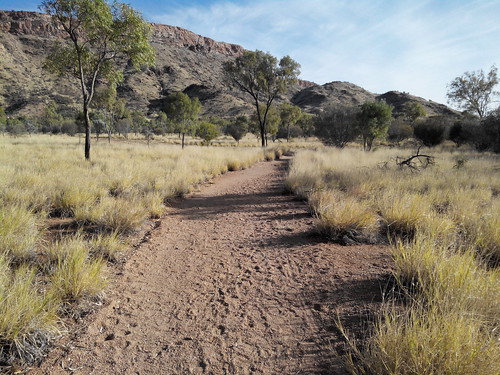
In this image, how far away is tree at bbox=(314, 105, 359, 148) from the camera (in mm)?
20953

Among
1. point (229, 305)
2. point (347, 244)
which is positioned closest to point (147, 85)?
point (347, 244)

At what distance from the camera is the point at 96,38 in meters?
11.5

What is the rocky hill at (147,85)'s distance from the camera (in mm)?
69375

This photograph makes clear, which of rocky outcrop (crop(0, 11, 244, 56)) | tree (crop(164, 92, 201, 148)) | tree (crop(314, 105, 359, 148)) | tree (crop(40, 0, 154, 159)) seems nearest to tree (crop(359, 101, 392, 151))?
tree (crop(314, 105, 359, 148))

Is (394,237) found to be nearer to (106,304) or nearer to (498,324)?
(498,324)

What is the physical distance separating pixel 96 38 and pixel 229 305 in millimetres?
13669

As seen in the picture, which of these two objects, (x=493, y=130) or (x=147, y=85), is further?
(x=147, y=85)

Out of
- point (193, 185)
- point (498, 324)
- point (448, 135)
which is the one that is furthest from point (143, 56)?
point (448, 135)

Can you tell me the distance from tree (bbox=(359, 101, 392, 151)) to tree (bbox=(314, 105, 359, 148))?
0.50 metres

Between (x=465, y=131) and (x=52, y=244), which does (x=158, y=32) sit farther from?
(x=52, y=244)

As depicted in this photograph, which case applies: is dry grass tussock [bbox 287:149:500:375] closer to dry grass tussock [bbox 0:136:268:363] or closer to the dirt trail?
the dirt trail

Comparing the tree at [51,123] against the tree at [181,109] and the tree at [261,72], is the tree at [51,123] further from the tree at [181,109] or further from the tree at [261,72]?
the tree at [261,72]

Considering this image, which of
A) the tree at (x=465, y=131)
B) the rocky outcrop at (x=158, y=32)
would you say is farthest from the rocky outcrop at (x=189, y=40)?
the tree at (x=465, y=131)

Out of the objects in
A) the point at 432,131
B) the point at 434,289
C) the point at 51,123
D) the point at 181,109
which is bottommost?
the point at 434,289
